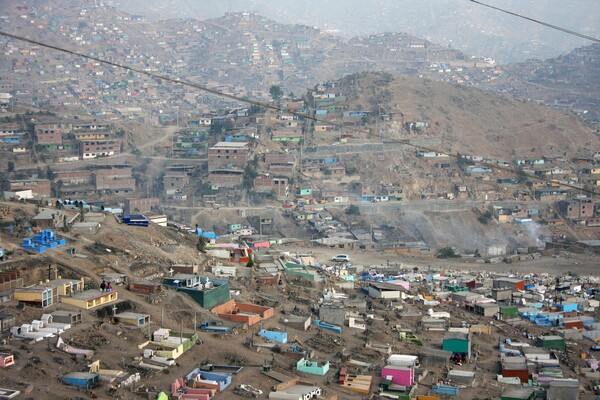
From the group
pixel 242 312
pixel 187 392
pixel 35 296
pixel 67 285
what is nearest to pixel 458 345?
pixel 242 312

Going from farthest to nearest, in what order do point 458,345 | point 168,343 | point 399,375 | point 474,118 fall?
point 474,118 < point 458,345 < point 399,375 < point 168,343

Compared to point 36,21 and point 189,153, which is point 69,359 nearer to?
point 189,153

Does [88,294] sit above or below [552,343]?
above

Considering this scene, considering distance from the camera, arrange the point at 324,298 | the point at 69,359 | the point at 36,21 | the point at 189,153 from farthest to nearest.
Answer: the point at 36,21, the point at 189,153, the point at 324,298, the point at 69,359

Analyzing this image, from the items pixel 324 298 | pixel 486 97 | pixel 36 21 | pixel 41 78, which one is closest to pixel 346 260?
pixel 324 298

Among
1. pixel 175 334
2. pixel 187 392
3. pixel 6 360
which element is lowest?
pixel 187 392

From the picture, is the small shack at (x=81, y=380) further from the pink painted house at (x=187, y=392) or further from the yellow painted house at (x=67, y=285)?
the yellow painted house at (x=67, y=285)

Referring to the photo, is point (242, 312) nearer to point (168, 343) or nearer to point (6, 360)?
point (168, 343)
